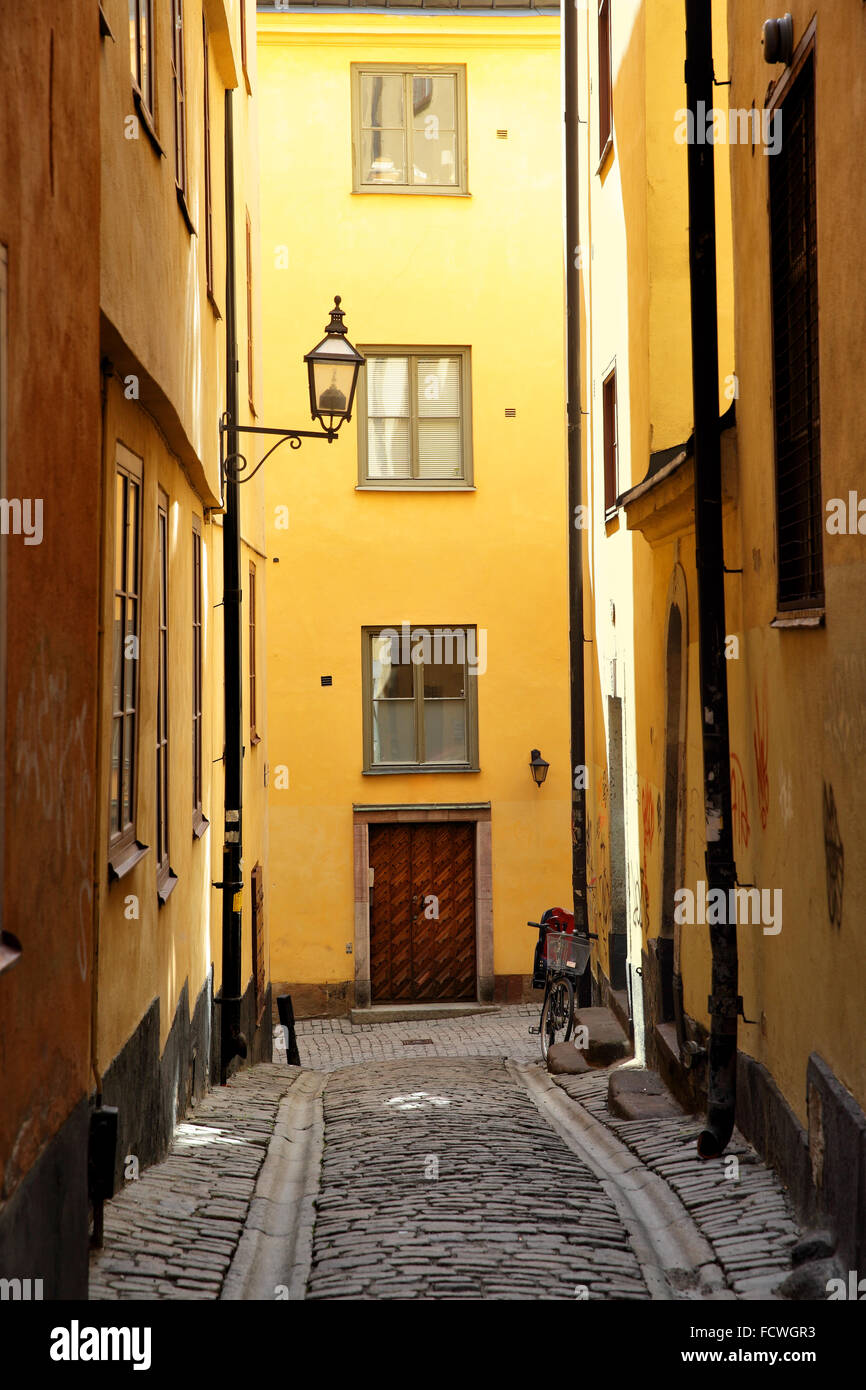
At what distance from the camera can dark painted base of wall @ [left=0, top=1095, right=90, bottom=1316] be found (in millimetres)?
4141

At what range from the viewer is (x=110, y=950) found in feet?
21.9

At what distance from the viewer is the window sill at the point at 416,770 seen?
2058cm

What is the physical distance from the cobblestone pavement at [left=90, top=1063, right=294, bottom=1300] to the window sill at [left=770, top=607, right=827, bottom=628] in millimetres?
3404

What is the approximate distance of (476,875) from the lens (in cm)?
2077

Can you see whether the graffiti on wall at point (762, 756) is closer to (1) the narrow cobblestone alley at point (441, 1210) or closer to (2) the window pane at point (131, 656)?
(1) the narrow cobblestone alley at point (441, 1210)

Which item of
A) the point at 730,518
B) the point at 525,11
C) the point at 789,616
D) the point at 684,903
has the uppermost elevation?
the point at 525,11

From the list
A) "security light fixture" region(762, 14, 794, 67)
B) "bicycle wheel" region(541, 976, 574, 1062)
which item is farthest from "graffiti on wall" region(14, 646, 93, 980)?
"bicycle wheel" region(541, 976, 574, 1062)

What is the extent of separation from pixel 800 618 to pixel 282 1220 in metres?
3.57

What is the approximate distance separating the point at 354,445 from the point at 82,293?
615 inches

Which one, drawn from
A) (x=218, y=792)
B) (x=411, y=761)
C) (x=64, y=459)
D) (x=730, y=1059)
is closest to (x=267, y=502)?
(x=411, y=761)

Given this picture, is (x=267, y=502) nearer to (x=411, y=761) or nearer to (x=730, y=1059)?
(x=411, y=761)

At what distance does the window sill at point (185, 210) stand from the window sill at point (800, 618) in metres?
4.40

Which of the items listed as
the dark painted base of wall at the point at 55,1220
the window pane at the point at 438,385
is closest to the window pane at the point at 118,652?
the dark painted base of wall at the point at 55,1220

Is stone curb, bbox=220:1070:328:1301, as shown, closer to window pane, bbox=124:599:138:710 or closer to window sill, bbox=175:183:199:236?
window pane, bbox=124:599:138:710
